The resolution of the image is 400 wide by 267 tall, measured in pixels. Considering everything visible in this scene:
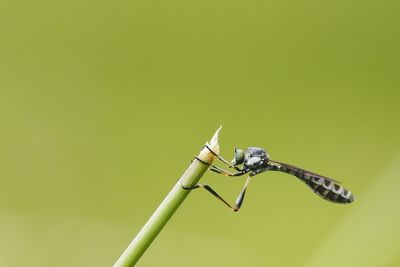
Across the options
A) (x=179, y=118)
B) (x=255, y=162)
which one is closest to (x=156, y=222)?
(x=255, y=162)

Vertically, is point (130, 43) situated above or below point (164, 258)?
above

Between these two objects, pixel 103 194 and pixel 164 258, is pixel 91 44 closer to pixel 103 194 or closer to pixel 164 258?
pixel 103 194

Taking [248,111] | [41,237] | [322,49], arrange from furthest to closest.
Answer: [322,49], [248,111], [41,237]

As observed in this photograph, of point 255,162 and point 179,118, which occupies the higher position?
point 255,162

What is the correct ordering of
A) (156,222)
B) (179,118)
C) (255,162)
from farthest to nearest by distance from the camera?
1. (179,118)
2. (255,162)
3. (156,222)

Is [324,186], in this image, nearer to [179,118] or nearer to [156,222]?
[179,118]

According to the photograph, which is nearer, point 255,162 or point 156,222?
point 156,222

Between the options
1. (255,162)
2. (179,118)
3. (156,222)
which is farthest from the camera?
(179,118)

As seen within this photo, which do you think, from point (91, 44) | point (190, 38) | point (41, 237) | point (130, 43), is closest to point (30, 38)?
point (91, 44)
